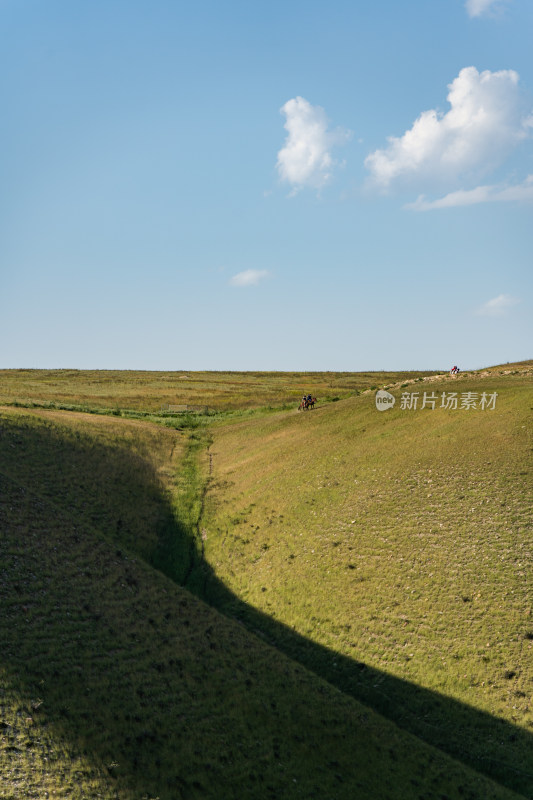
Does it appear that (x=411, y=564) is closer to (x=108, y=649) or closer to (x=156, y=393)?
(x=108, y=649)

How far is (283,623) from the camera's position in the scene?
103 feet

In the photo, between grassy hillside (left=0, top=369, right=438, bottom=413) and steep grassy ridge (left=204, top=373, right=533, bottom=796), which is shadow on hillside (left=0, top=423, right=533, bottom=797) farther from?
grassy hillside (left=0, top=369, right=438, bottom=413)

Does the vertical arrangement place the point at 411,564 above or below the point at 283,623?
above

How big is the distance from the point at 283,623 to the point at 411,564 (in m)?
7.35

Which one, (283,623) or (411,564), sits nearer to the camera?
(283,623)

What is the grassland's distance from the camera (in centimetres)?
1978

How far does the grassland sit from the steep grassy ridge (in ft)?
0.34

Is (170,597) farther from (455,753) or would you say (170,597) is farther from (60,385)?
(60,385)

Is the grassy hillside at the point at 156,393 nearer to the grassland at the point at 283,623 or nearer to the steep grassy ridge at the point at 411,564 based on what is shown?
the steep grassy ridge at the point at 411,564

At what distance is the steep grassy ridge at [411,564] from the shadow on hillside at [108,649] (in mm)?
105

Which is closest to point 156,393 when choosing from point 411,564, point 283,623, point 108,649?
point 283,623

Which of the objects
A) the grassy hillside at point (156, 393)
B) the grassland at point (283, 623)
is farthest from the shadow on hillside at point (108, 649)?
the grassy hillside at point (156, 393)

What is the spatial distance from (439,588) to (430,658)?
395cm

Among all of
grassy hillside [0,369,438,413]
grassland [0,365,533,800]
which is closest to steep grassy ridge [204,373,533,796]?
grassland [0,365,533,800]
